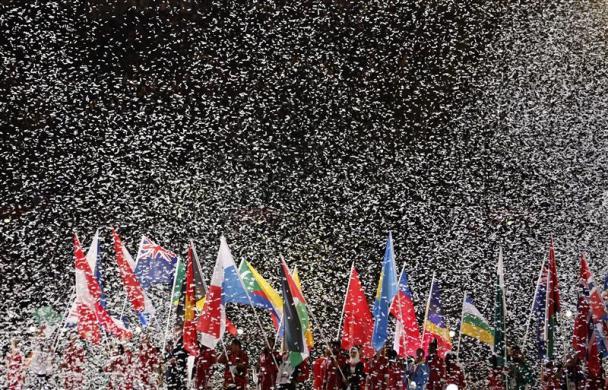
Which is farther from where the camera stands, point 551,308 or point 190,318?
point 190,318

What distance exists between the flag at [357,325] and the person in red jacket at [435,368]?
83 cm

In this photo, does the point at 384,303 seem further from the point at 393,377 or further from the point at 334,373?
the point at 334,373

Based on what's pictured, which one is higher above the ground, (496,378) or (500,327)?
(500,327)

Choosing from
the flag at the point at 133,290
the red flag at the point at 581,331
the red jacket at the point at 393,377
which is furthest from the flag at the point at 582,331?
the flag at the point at 133,290

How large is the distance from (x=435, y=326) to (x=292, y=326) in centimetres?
236

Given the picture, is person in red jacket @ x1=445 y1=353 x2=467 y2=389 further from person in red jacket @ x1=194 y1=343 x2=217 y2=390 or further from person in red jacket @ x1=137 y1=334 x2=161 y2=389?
person in red jacket @ x1=137 y1=334 x2=161 y2=389

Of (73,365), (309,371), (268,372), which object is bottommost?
(73,365)

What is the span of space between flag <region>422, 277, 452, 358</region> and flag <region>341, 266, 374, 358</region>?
3.27 ft

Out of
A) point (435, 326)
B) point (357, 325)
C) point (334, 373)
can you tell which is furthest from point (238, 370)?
point (435, 326)

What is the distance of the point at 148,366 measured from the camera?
38.2ft

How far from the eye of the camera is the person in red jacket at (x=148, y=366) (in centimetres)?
1159

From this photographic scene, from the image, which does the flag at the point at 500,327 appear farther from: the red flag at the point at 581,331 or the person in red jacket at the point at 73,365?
the person in red jacket at the point at 73,365

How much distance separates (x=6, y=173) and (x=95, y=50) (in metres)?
4.46

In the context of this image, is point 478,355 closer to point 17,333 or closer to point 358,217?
point 358,217
